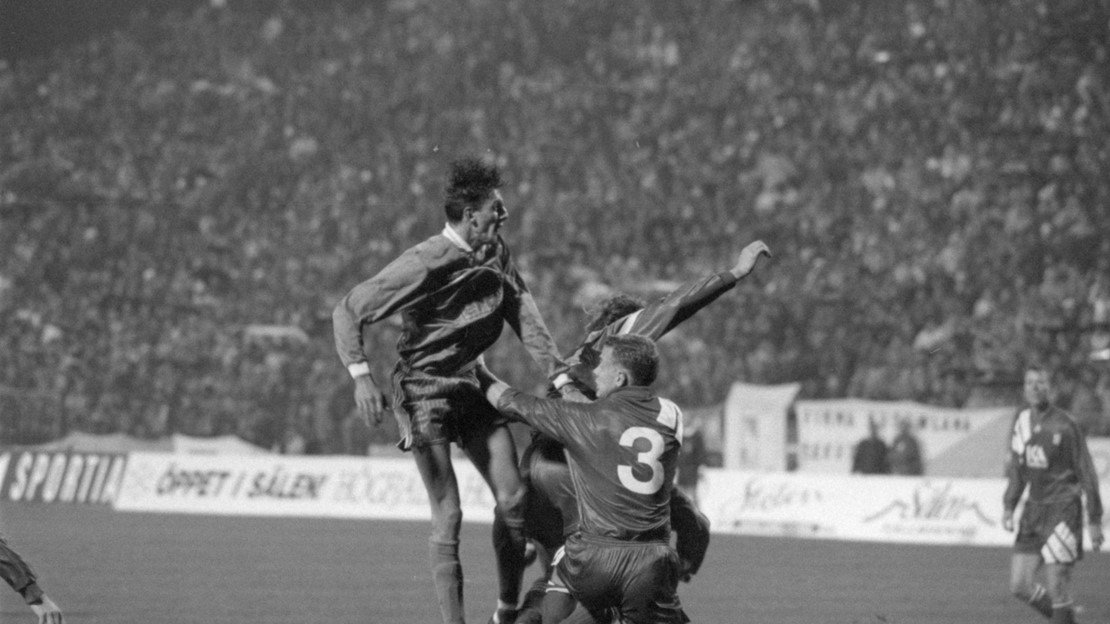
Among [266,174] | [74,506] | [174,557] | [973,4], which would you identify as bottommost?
[74,506]

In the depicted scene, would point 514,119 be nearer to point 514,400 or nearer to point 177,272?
point 177,272

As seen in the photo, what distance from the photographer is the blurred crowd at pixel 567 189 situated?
24344 millimetres

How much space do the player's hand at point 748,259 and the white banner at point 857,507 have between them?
13613 millimetres

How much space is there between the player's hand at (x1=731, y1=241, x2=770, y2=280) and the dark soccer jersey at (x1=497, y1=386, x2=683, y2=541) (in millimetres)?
1056

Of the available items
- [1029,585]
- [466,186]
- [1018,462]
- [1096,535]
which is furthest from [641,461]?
[1096,535]

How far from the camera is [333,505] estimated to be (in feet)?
80.9

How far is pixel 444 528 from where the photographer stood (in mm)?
7855

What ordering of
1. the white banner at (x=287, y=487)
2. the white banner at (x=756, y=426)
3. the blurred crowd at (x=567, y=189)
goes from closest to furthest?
the white banner at (x=756, y=426) < the white banner at (x=287, y=487) < the blurred crowd at (x=567, y=189)

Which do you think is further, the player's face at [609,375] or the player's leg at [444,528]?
the player's leg at [444,528]

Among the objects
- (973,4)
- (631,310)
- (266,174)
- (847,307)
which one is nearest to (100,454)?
(266,174)

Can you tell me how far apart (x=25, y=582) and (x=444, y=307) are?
8.00 feet

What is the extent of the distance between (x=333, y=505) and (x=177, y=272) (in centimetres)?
768

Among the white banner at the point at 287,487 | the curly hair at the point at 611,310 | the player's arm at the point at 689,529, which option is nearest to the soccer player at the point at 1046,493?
the player's arm at the point at 689,529

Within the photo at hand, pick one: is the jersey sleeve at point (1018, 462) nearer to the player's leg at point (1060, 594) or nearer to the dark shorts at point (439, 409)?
the player's leg at point (1060, 594)
